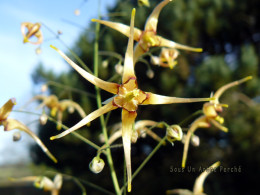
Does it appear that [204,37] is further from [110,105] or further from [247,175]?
[110,105]

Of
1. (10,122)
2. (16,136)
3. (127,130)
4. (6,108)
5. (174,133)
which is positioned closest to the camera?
(127,130)

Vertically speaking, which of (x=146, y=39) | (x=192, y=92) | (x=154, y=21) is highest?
(x=192, y=92)

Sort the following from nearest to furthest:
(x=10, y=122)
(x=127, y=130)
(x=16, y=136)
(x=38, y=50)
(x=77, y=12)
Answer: (x=127, y=130), (x=10, y=122), (x=16, y=136), (x=38, y=50), (x=77, y=12)

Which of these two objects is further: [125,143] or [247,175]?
[247,175]

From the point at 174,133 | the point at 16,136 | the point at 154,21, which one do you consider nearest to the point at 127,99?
the point at 174,133

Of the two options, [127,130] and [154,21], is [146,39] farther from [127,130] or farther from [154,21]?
[127,130]

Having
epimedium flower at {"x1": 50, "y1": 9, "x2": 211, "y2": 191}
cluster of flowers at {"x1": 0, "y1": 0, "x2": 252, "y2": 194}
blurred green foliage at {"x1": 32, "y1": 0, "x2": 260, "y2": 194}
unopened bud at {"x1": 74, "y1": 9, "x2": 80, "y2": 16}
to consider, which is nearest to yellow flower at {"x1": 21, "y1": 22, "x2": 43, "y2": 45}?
cluster of flowers at {"x1": 0, "y1": 0, "x2": 252, "y2": 194}

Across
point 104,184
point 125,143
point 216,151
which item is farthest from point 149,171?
point 125,143
